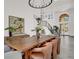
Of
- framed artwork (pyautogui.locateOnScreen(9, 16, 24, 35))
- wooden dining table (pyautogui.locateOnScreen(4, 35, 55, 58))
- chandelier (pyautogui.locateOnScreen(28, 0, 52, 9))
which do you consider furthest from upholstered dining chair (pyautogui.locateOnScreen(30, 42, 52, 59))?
framed artwork (pyautogui.locateOnScreen(9, 16, 24, 35))

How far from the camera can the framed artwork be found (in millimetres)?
4654

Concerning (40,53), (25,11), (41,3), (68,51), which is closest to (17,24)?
(25,11)

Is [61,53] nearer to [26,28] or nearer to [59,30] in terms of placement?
[59,30]

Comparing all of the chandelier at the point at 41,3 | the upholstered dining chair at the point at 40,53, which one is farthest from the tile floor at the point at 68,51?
the chandelier at the point at 41,3

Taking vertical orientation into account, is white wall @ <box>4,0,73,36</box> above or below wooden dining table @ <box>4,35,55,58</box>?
above

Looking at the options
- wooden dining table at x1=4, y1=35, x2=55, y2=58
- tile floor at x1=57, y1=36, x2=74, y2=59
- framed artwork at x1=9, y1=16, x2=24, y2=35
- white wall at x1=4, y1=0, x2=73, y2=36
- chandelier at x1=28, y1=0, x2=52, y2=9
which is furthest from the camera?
framed artwork at x1=9, y1=16, x2=24, y2=35

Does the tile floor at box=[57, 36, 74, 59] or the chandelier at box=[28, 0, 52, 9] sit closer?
the tile floor at box=[57, 36, 74, 59]

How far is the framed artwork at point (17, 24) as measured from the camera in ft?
15.3

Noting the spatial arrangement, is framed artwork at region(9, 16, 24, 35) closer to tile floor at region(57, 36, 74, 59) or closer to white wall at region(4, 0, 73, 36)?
white wall at region(4, 0, 73, 36)

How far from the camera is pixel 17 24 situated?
16.8 ft

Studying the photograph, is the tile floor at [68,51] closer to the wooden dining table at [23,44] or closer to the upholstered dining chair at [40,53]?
the upholstered dining chair at [40,53]

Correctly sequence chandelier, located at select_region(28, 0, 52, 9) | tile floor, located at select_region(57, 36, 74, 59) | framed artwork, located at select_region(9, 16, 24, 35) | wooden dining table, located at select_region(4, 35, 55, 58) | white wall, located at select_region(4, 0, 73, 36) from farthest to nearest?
framed artwork, located at select_region(9, 16, 24, 35) < white wall, located at select_region(4, 0, 73, 36) < chandelier, located at select_region(28, 0, 52, 9) < tile floor, located at select_region(57, 36, 74, 59) < wooden dining table, located at select_region(4, 35, 55, 58)
